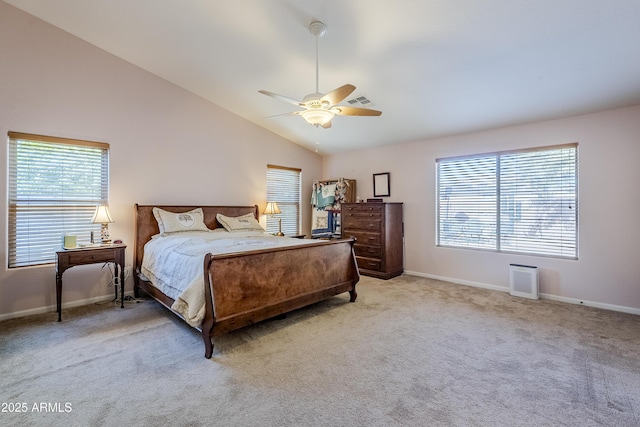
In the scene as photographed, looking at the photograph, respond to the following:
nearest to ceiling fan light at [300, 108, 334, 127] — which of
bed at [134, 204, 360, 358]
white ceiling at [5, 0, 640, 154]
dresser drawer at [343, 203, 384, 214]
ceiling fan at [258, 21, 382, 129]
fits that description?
ceiling fan at [258, 21, 382, 129]

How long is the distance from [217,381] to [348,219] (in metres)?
3.81

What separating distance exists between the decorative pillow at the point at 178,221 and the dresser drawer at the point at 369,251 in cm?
261

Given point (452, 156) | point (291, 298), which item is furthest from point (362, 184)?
point (291, 298)

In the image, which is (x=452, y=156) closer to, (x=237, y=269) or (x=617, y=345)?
(x=617, y=345)

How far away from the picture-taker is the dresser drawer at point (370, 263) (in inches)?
201

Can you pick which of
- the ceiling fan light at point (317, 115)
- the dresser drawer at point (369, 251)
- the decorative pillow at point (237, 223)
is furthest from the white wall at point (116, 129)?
the ceiling fan light at point (317, 115)

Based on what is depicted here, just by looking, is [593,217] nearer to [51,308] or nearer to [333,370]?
[333,370]

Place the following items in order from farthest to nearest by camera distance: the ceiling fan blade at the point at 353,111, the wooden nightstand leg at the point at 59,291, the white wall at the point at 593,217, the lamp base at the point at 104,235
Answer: the lamp base at the point at 104,235 < the white wall at the point at 593,217 < the wooden nightstand leg at the point at 59,291 < the ceiling fan blade at the point at 353,111

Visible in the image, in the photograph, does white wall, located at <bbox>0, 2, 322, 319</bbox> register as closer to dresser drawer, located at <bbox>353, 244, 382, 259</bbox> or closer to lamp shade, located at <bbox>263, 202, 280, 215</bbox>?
lamp shade, located at <bbox>263, 202, 280, 215</bbox>

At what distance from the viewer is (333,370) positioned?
7.32 ft

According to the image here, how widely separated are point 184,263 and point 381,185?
3.91 meters

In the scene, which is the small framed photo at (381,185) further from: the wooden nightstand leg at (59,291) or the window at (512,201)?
the wooden nightstand leg at (59,291)

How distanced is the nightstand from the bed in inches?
13.6

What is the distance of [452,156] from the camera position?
484 centimetres
